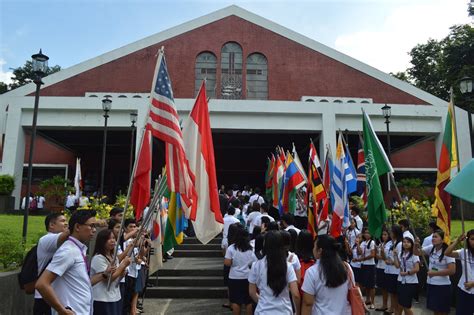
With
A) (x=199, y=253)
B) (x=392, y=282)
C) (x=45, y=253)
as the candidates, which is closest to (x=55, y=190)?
(x=199, y=253)

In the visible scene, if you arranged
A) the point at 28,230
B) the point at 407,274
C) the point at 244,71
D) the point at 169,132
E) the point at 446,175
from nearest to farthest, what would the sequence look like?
1. the point at 169,132
2. the point at 446,175
3. the point at 407,274
4. the point at 28,230
5. the point at 244,71

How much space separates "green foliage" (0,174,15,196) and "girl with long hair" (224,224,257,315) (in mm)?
17543

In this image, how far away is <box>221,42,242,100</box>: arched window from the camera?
2619 cm

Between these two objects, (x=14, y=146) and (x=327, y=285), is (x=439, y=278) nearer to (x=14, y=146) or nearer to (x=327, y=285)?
(x=327, y=285)

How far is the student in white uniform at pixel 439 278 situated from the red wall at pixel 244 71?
70.6 feet

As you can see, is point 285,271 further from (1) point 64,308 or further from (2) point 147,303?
(2) point 147,303

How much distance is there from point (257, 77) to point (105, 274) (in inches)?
956

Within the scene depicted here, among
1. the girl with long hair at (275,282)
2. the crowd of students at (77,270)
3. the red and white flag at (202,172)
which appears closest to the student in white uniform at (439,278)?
the girl with long hair at (275,282)

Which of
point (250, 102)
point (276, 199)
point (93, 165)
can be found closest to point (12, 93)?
point (93, 165)

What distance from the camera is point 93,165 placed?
30734 mm

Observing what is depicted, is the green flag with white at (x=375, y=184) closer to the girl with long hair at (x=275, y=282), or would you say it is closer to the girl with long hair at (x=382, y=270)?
the girl with long hair at (x=382, y=270)

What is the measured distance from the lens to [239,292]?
5742 millimetres

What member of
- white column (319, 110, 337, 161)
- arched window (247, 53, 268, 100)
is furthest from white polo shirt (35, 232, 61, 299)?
arched window (247, 53, 268, 100)

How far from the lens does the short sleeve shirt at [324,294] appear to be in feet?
11.1
